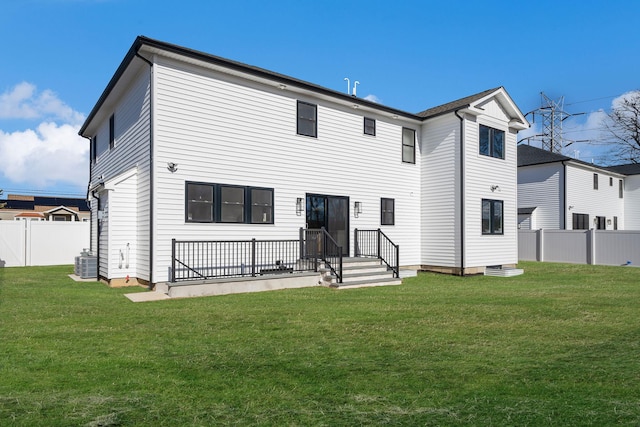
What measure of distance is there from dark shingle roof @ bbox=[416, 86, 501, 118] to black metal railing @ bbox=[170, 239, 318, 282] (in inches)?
282

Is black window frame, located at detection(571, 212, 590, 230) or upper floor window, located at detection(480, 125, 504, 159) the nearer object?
upper floor window, located at detection(480, 125, 504, 159)

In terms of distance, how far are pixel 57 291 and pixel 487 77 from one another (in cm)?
2847

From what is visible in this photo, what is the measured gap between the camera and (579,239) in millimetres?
19297

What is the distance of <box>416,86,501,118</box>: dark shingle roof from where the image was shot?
1471 centimetres

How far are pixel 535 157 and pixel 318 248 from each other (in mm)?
20022

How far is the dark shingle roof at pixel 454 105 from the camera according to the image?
1471 cm

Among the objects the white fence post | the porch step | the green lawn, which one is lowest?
the porch step

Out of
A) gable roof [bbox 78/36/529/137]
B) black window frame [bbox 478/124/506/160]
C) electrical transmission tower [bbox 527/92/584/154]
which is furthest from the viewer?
electrical transmission tower [bbox 527/92/584/154]

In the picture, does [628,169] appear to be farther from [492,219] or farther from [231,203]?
[231,203]

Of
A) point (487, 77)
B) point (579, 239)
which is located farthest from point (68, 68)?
point (487, 77)

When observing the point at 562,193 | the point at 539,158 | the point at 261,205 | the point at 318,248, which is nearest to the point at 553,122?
the point at 539,158

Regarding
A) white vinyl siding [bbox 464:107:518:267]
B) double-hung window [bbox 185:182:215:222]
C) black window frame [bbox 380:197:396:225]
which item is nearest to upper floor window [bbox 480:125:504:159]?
white vinyl siding [bbox 464:107:518:267]

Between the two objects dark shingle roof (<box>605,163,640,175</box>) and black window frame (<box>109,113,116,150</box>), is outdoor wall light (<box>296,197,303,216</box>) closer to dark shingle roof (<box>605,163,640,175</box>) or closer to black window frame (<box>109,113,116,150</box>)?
black window frame (<box>109,113,116,150</box>)

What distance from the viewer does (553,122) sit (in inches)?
1650
